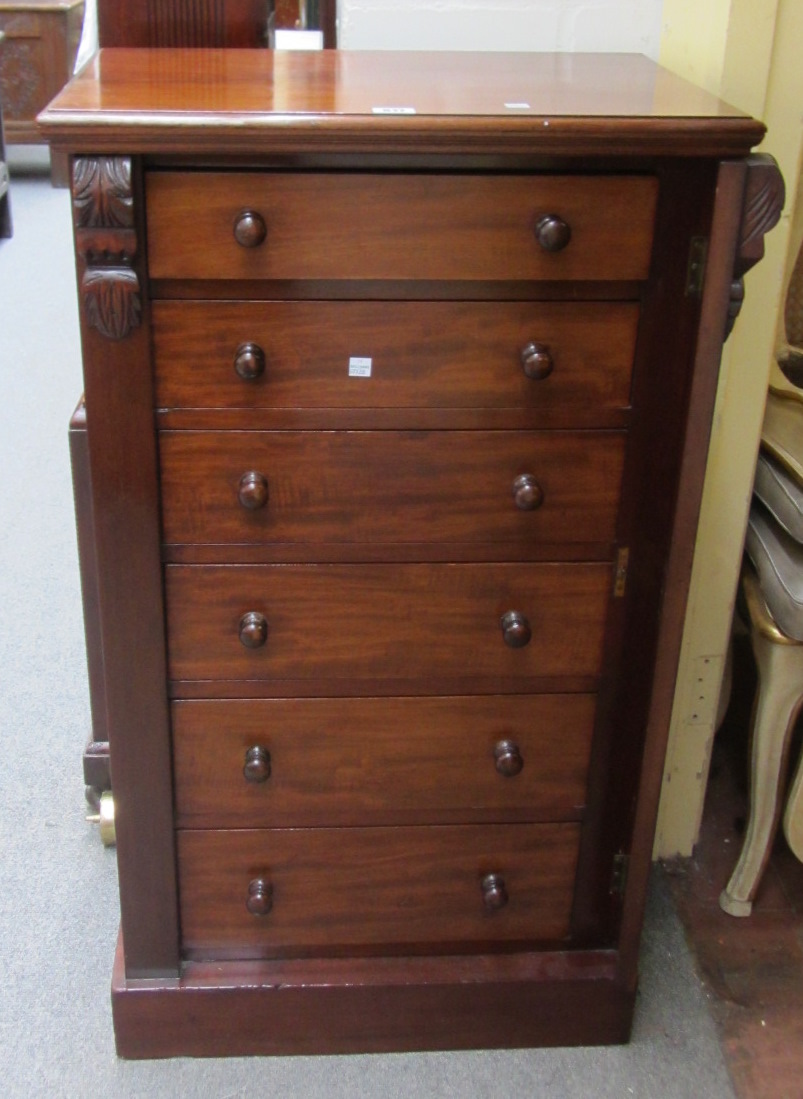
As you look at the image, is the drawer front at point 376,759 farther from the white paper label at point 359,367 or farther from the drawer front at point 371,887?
the white paper label at point 359,367

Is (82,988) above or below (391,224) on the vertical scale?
below

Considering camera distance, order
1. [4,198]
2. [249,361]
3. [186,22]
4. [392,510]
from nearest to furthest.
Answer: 1. [249,361]
2. [392,510]
3. [186,22]
4. [4,198]

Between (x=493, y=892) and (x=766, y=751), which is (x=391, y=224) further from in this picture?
(x=766, y=751)

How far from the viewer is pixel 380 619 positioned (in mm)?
1431

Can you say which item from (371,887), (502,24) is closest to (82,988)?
(371,887)

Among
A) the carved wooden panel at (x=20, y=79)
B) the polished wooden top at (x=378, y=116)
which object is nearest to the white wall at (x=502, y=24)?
the polished wooden top at (x=378, y=116)

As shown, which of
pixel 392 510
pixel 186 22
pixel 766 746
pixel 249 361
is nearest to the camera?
pixel 249 361

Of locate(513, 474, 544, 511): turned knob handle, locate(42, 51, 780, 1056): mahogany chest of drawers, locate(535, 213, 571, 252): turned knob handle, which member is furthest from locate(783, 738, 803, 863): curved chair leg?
locate(535, 213, 571, 252): turned knob handle

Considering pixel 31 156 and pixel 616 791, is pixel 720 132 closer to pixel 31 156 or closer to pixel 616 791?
pixel 616 791

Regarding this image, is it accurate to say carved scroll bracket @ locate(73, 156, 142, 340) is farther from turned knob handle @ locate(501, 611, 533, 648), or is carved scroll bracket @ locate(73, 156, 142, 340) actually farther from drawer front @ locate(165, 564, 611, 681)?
turned knob handle @ locate(501, 611, 533, 648)

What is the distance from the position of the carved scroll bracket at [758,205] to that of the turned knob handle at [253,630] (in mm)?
644

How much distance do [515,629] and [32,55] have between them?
4864mm

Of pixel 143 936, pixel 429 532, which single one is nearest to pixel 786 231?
pixel 429 532

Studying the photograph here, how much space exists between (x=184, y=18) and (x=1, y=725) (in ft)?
4.08
